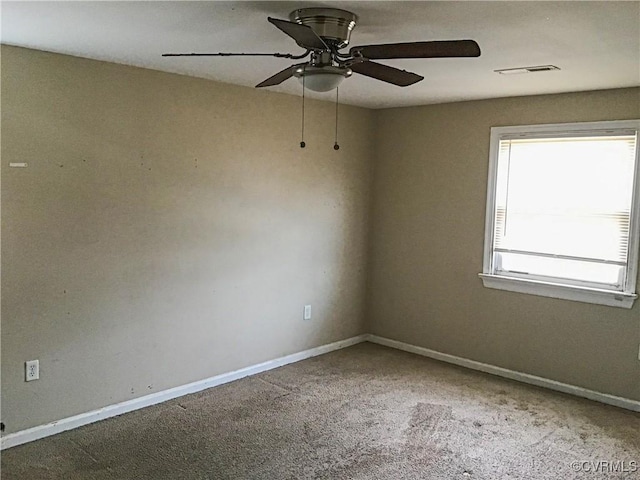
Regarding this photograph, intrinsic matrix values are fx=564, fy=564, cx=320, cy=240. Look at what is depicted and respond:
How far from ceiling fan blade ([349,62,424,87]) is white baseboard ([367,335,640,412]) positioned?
9.22 feet

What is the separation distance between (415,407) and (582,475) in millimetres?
1138

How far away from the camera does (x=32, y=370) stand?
3.26 metres

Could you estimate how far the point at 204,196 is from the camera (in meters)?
4.02

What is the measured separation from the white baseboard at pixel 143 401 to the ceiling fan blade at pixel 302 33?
2628mm

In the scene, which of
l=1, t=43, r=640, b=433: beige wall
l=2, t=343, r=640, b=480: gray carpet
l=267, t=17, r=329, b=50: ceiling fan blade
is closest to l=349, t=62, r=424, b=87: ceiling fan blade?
l=267, t=17, r=329, b=50: ceiling fan blade

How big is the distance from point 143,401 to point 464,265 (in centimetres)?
273

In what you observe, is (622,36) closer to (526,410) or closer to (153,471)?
(526,410)

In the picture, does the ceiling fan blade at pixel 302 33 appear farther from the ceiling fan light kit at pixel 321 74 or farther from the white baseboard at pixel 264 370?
the white baseboard at pixel 264 370

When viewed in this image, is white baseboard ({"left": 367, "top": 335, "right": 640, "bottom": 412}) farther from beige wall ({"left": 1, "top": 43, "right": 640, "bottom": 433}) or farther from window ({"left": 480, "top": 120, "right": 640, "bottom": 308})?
window ({"left": 480, "top": 120, "right": 640, "bottom": 308})

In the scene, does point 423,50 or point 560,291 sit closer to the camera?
point 423,50

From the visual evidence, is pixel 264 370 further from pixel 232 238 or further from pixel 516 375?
pixel 516 375

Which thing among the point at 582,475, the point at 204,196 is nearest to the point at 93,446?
the point at 204,196

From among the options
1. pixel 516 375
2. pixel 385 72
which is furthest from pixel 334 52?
pixel 516 375

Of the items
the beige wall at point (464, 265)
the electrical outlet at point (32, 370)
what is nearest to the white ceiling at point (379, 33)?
the beige wall at point (464, 265)
